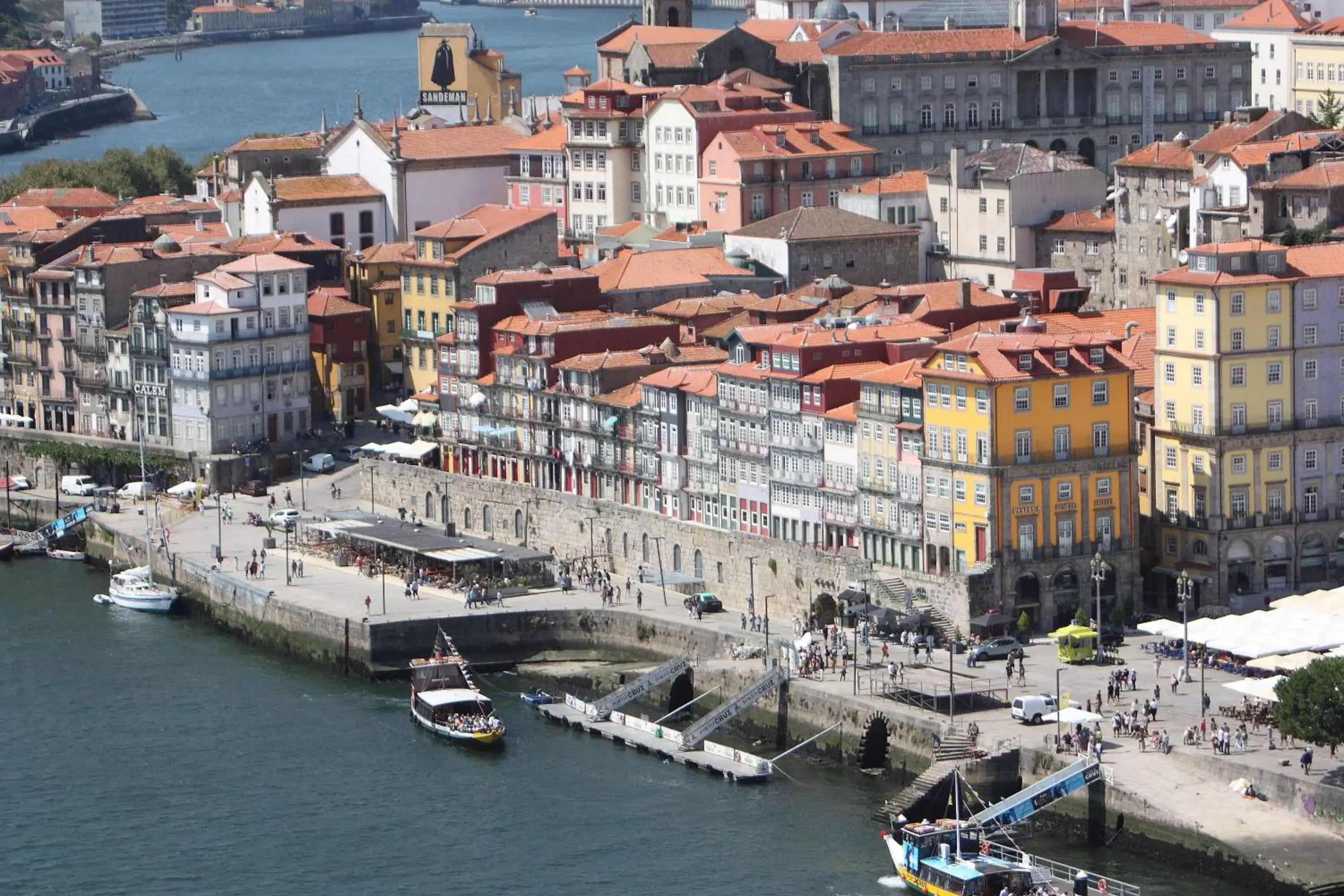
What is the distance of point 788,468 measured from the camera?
374ft

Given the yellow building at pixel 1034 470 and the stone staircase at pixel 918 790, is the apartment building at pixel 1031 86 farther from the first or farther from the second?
the stone staircase at pixel 918 790

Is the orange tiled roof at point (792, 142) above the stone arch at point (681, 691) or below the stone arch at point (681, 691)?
above

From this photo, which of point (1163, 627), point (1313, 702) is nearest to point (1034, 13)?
point (1163, 627)

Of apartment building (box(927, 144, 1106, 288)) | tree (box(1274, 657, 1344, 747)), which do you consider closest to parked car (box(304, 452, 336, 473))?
apartment building (box(927, 144, 1106, 288))

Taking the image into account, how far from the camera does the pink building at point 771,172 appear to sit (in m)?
149

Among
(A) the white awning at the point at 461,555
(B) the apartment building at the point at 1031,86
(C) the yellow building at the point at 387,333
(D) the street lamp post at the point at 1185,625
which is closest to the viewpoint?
(D) the street lamp post at the point at 1185,625

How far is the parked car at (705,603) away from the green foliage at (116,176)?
250ft

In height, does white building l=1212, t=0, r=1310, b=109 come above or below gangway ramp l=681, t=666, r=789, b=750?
above

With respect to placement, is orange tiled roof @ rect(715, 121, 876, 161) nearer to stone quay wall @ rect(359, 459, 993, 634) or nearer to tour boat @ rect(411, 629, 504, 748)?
stone quay wall @ rect(359, 459, 993, 634)

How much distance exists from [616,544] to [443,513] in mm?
11248

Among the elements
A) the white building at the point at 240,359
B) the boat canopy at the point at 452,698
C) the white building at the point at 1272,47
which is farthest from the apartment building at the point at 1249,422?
the white building at the point at 1272,47

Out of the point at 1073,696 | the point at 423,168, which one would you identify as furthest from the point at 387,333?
the point at 1073,696

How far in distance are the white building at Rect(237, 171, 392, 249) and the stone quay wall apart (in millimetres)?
27125

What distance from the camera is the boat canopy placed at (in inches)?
4144
